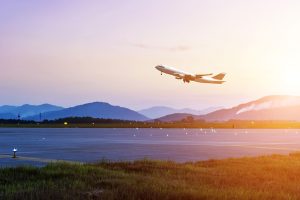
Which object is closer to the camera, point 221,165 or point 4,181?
point 4,181

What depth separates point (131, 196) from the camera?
21000mm

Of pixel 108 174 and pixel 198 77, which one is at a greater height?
pixel 198 77

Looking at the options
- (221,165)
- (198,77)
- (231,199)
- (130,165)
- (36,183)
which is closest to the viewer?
(231,199)

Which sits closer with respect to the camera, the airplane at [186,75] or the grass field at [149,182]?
the grass field at [149,182]

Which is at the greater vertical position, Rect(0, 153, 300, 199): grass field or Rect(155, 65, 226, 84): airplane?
Rect(155, 65, 226, 84): airplane

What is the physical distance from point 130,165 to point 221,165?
27.6 feet

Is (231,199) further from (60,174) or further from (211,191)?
(60,174)

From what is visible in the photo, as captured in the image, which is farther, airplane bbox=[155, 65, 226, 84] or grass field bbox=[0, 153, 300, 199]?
airplane bbox=[155, 65, 226, 84]

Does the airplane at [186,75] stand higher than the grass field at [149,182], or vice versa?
the airplane at [186,75]

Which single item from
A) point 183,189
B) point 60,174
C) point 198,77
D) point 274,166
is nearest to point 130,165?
point 60,174

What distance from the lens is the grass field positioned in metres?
21.6

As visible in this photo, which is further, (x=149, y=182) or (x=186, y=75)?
(x=186, y=75)

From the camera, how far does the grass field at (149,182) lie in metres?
21.6

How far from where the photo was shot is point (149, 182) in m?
25.8
